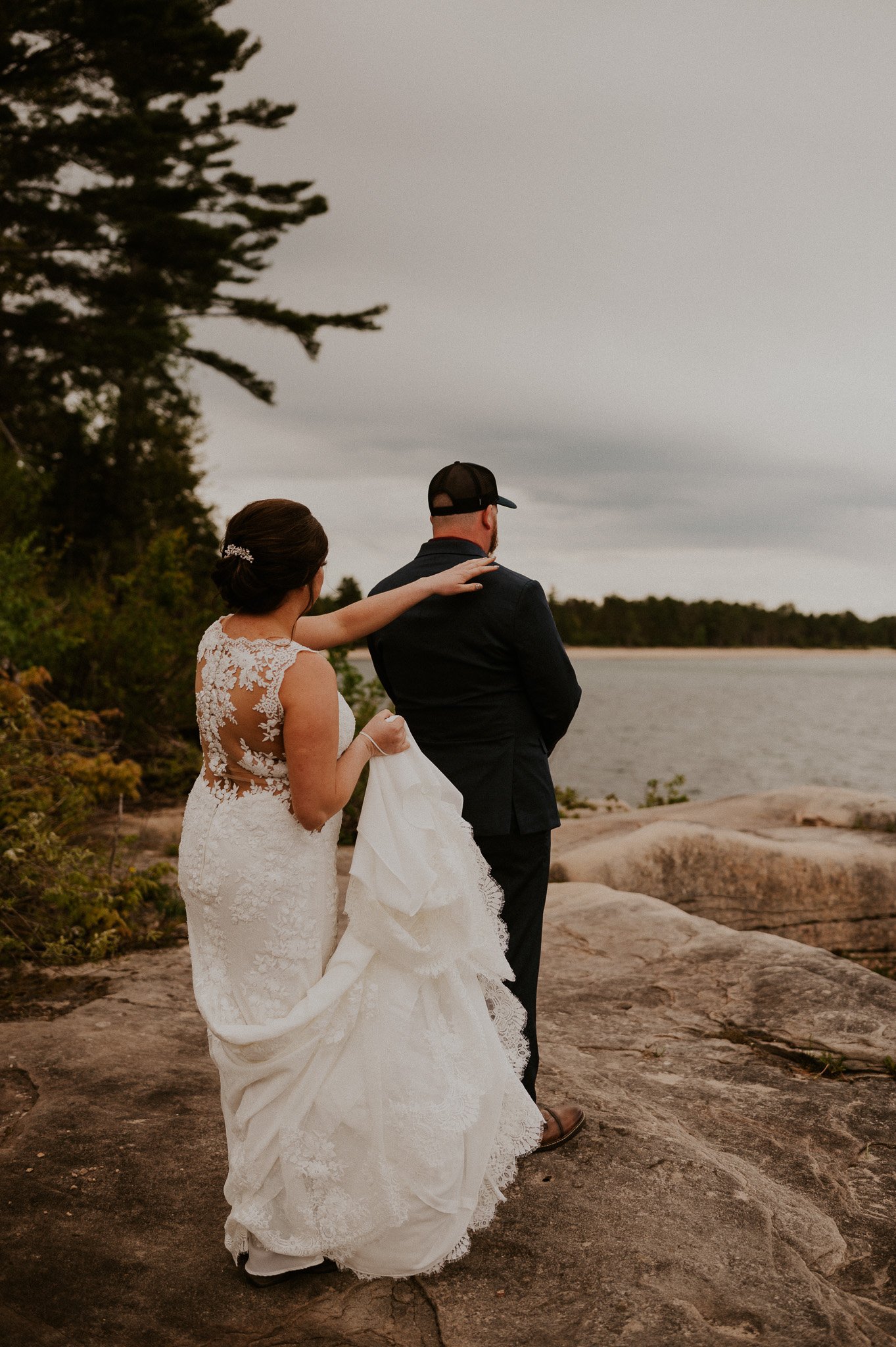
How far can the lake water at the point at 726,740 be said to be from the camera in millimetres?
23516

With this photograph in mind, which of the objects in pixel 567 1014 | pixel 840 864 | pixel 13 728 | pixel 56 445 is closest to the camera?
pixel 567 1014

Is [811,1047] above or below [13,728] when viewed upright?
below

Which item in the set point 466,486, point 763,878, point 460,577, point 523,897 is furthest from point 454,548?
point 763,878

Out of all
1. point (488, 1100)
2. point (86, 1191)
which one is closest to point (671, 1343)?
point (488, 1100)

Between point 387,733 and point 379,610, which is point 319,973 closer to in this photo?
point 387,733

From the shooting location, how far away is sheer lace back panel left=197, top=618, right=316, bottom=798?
2.84 metres

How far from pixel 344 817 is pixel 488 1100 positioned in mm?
6273

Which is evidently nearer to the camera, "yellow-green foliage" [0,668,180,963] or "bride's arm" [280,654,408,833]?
"bride's arm" [280,654,408,833]

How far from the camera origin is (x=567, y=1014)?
16.3 ft

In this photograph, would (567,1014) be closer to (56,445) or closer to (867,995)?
(867,995)

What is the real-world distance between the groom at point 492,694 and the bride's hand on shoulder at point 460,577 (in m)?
0.10

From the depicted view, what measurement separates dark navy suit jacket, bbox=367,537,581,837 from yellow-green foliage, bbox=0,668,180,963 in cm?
298

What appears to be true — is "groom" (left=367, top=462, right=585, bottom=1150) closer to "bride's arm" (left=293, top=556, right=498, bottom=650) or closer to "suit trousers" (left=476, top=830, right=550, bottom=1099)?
"suit trousers" (left=476, top=830, right=550, bottom=1099)

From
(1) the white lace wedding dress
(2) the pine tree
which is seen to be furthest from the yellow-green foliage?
(2) the pine tree
